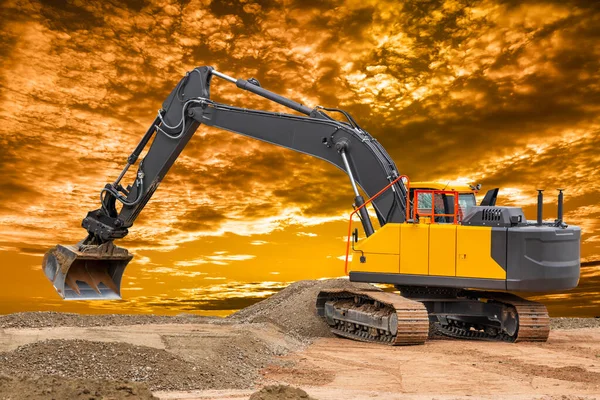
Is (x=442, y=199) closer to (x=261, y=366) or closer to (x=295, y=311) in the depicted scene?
(x=295, y=311)

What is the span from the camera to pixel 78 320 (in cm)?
1226

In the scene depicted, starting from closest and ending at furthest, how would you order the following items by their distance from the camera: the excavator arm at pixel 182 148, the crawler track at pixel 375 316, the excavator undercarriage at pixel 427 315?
the crawler track at pixel 375 316
the excavator undercarriage at pixel 427 315
the excavator arm at pixel 182 148

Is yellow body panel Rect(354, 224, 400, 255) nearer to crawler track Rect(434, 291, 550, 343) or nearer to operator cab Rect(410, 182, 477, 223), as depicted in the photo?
operator cab Rect(410, 182, 477, 223)

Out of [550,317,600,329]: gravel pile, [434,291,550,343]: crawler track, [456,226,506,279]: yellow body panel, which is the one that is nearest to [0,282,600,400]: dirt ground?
[434,291,550,343]: crawler track

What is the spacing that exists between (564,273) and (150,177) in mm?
8195

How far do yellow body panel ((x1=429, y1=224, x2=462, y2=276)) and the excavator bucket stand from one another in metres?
6.30

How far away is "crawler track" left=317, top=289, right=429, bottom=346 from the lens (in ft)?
35.3

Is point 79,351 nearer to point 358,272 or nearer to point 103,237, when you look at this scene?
point 358,272

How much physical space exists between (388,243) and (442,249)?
0.89m

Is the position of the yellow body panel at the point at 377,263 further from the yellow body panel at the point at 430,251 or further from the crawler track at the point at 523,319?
the crawler track at the point at 523,319

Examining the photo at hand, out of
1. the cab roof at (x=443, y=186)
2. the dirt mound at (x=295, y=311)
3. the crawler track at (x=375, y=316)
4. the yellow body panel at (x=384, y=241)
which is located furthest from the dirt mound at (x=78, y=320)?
the cab roof at (x=443, y=186)

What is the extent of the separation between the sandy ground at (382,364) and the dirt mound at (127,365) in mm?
166

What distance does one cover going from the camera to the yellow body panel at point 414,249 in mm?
11211

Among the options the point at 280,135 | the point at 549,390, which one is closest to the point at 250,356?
the point at 549,390
